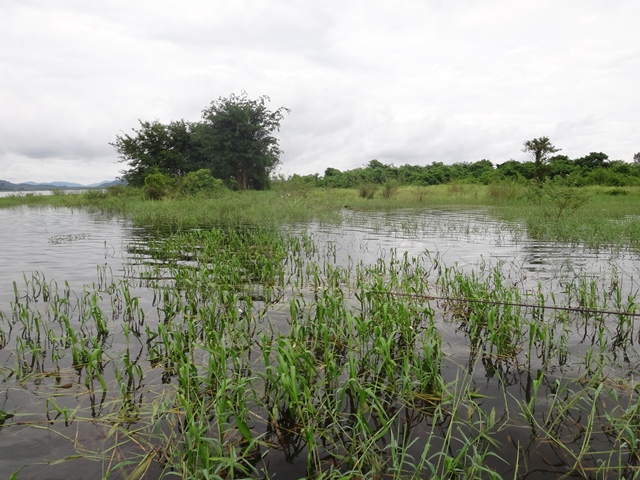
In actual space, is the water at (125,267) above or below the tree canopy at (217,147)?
below

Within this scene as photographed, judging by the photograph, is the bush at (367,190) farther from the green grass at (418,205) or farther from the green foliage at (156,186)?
the green foliage at (156,186)

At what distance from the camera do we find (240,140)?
4553 cm

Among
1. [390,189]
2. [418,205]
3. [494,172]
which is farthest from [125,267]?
[494,172]

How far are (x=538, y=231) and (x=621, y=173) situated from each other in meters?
40.1

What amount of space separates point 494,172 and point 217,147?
3816 cm

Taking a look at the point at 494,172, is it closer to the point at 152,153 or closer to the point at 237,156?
the point at 237,156

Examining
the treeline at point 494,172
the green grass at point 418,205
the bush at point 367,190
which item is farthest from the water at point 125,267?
the bush at point 367,190

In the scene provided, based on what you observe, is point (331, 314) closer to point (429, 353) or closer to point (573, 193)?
→ point (429, 353)

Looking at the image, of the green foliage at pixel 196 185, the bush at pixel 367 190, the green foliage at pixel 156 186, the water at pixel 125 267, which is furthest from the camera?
the bush at pixel 367 190

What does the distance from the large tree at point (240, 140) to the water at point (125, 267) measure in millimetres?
25543

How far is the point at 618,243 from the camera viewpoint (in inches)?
500

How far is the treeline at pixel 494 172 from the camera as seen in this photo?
1690 inches

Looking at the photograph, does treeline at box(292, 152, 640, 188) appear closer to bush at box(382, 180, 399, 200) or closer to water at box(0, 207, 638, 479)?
bush at box(382, 180, 399, 200)

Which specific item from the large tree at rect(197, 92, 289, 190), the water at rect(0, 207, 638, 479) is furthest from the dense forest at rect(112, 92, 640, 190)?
the water at rect(0, 207, 638, 479)
